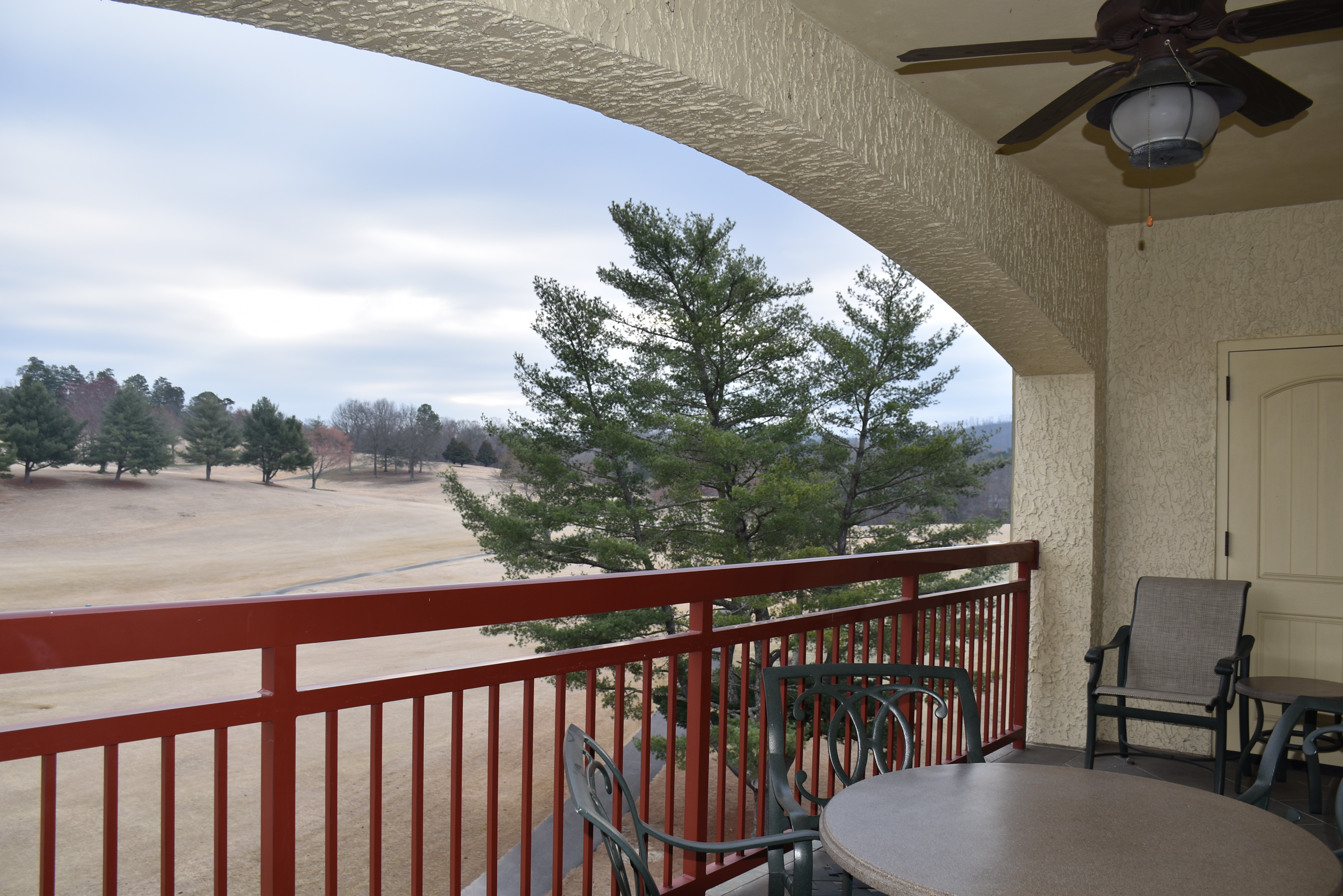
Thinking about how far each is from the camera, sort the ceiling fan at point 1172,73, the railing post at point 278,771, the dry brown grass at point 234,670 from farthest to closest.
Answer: the dry brown grass at point 234,670 < the ceiling fan at point 1172,73 < the railing post at point 278,771

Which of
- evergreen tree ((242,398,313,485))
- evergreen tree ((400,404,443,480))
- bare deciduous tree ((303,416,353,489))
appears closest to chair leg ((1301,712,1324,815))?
evergreen tree ((400,404,443,480))

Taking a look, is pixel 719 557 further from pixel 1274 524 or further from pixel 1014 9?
pixel 1014 9

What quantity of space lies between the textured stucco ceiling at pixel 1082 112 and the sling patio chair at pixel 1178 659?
1.81m

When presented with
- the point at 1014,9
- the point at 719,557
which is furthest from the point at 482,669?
the point at 719,557

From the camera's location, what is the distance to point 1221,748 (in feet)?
11.5

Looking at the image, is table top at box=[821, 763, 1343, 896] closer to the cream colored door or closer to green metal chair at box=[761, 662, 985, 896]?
green metal chair at box=[761, 662, 985, 896]

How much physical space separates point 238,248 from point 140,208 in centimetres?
206

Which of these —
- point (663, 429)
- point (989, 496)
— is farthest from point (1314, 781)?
point (989, 496)

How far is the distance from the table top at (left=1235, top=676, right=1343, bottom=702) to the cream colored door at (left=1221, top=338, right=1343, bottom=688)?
294 mm

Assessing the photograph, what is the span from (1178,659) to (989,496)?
10.4 m

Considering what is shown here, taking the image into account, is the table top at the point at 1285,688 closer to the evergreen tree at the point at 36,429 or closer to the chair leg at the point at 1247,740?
the chair leg at the point at 1247,740

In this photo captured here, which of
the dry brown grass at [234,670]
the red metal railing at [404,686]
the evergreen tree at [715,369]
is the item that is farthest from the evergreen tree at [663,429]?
the red metal railing at [404,686]

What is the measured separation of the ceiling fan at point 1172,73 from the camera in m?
1.81

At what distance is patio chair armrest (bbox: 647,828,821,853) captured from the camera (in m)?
1.29
